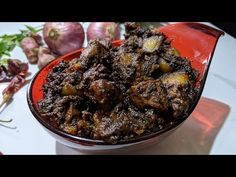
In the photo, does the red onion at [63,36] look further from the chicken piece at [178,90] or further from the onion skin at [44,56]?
the chicken piece at [178,90]

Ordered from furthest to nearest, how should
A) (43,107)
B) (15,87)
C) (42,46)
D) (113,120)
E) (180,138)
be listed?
(42,46) → (15,87) → (180,138) → (43,107) → (113,120)

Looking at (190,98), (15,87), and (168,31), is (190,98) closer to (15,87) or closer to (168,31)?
(168,31)

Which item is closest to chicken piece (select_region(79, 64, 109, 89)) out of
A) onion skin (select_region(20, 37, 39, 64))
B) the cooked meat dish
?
the cooked meat dish

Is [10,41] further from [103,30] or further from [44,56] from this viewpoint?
[103,30]

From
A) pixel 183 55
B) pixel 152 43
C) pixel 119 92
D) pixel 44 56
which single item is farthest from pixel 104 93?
pixel 44 56

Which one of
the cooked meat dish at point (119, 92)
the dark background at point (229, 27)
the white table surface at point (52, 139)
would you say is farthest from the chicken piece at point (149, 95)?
the dark background at point (229, 27)
